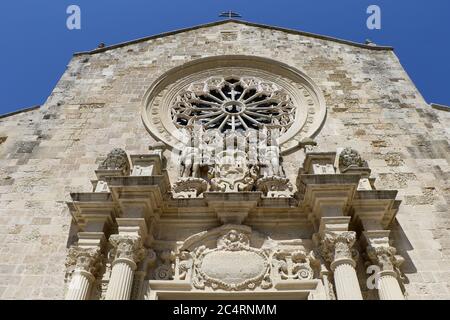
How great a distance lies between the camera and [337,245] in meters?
7.20

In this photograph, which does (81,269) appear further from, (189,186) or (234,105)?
(234,105)

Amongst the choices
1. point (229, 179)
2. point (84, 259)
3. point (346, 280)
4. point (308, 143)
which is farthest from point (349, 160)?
point (84, 259)

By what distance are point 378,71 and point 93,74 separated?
7278 mm

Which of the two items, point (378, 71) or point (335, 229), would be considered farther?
point (378, 71)

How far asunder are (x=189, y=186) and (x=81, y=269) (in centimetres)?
252

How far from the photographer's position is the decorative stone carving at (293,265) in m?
7.50

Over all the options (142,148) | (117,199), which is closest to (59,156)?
(142,148)

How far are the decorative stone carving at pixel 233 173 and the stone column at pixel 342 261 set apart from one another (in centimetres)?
186

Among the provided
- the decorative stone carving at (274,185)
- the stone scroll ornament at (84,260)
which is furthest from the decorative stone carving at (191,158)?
the stone scroll ornament at (84,260)

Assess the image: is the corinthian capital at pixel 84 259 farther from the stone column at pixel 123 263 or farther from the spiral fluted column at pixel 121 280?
the spiral fluted column at pixel 121 280

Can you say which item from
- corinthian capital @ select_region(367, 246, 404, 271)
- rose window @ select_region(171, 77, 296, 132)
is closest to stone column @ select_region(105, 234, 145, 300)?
corinthian capital @ select_region(367, 246, 404, 271)

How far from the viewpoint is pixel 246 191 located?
27.4 feet
